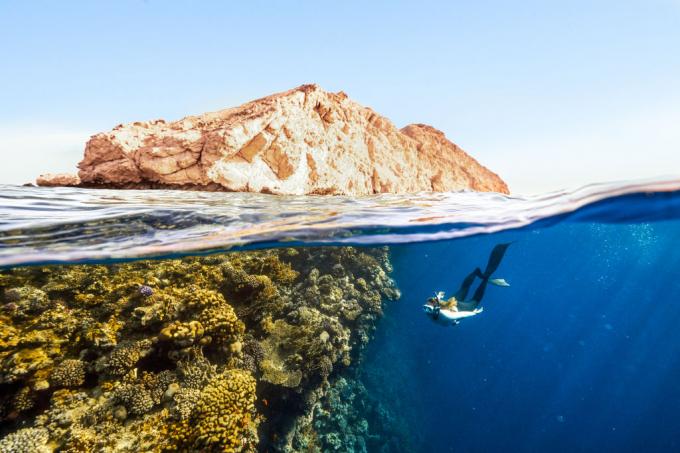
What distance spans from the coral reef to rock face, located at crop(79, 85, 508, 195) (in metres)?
3.00

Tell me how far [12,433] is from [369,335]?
10562mm

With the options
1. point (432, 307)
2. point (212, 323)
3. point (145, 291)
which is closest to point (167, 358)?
point (212, 323)

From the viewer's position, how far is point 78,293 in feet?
25.7

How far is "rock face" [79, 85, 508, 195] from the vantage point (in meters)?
8.31

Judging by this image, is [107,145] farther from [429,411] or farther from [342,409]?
[429,411]

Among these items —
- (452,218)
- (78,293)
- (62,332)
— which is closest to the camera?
(62,332)

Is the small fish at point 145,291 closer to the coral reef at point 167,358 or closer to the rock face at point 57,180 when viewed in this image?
the coral reef at point 167,358

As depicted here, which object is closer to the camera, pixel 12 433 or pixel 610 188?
pixel 12 433

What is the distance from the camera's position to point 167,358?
6949mm

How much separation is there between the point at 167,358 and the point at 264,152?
6261 mm

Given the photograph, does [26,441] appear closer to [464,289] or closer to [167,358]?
[167,358]

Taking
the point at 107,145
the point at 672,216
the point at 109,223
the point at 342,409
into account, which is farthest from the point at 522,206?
the point at 107,145

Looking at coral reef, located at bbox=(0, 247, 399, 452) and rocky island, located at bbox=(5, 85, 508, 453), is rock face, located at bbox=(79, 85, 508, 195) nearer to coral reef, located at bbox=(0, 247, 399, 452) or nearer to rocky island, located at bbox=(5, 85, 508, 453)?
rocky island, located at bbox=(5, 85, 508, 453)

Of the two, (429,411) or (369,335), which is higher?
(369,335)
